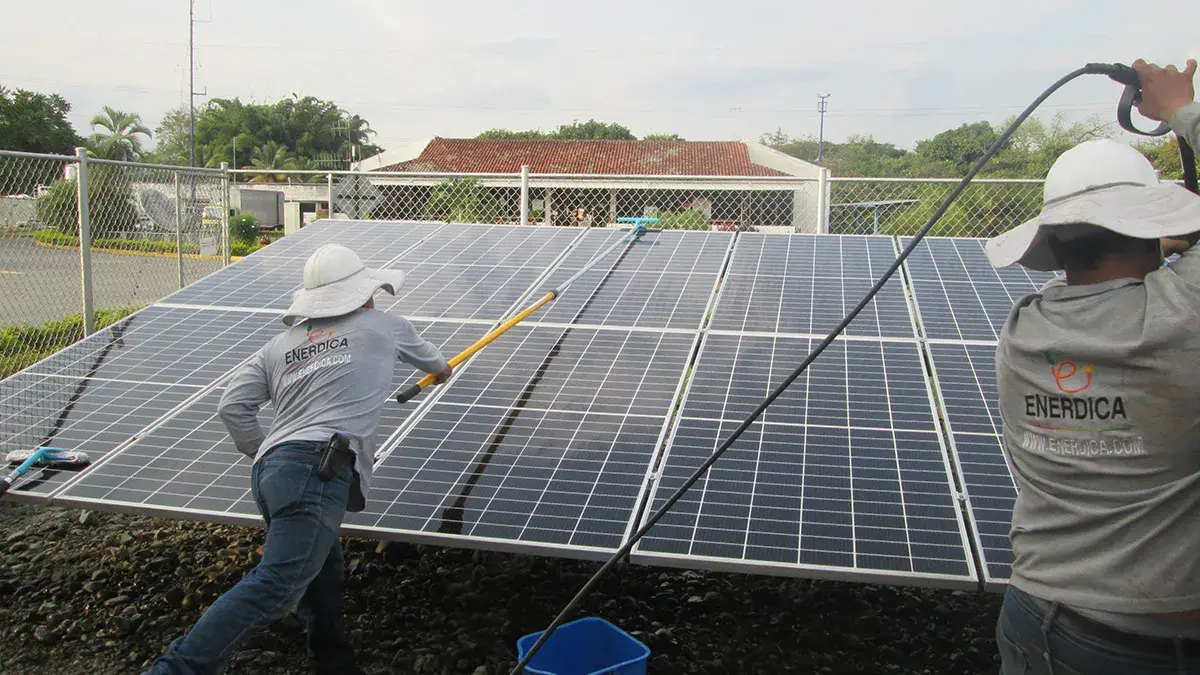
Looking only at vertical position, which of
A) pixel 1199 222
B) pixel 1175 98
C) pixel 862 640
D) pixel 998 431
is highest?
pixel 1175 98

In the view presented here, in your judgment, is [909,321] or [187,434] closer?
[187,434]

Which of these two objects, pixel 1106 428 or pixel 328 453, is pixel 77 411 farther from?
pixel 1106 428

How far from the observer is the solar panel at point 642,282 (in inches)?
261

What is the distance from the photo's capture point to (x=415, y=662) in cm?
502

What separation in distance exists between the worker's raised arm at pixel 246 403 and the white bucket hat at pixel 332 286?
1.08 feet

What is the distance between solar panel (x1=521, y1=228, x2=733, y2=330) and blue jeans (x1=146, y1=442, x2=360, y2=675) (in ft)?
8.95

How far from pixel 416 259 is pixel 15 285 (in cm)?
528

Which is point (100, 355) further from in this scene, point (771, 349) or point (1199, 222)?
point (1199, 222)

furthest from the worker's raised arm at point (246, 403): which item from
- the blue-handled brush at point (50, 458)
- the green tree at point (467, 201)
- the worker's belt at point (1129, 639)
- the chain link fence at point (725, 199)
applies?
the green tree at point (467, 201)

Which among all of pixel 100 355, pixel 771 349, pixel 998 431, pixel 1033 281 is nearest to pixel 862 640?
pixel 998 431

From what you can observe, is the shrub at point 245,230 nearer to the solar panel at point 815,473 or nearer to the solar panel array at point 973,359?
the solar panel array at point 973,359

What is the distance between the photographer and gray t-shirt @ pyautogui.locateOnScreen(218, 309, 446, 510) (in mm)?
4305

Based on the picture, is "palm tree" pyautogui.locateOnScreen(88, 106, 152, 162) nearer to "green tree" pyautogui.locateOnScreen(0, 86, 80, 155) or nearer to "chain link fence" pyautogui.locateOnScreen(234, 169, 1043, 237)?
"green tree" pyautogui.locateOnScreen(0, 86, 80, 155)

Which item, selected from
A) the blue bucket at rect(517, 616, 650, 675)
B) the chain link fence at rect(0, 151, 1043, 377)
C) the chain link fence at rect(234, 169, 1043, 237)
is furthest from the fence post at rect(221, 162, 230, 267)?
the blue bucket at rect(517, 616, 650, 675)
